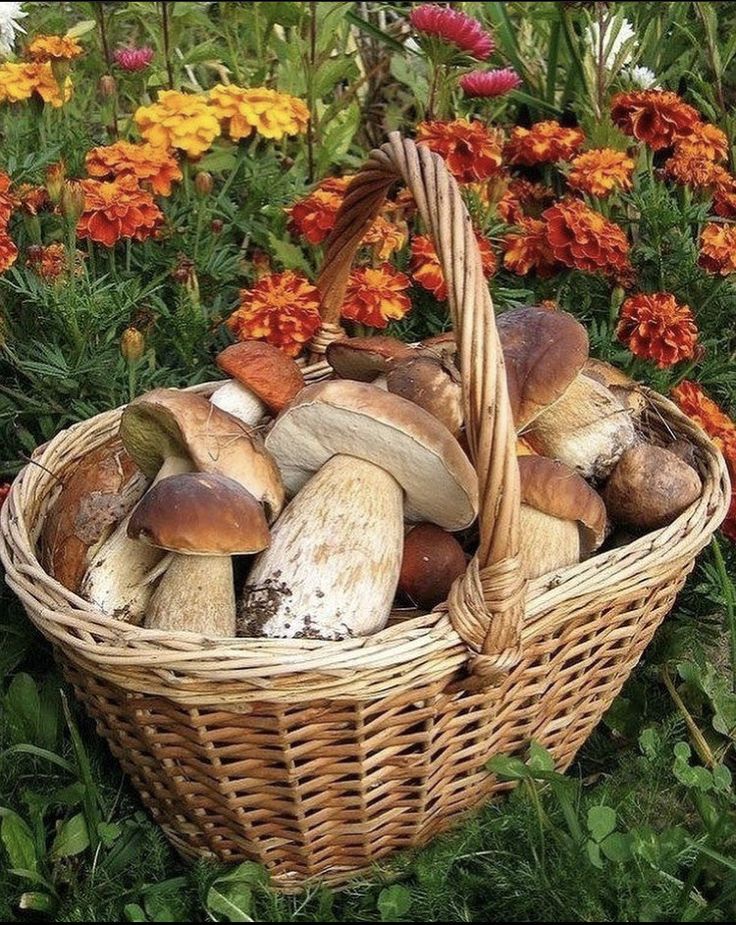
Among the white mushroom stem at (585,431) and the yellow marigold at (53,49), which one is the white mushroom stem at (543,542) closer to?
the white mushroom stem at (585,431)

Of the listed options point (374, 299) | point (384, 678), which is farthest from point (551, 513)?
point (374, 299)

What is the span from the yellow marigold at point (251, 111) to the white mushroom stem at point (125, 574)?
3.18ft

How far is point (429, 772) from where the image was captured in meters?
1.56

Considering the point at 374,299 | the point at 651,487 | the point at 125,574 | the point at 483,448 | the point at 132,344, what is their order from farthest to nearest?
1. the point at 374,299
2. the point at 132,344
3. the point at 651,487
4. the point at 125,574
5. the point at 483,448

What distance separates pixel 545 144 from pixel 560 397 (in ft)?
3.28

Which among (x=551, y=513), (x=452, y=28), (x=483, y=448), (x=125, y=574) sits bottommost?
(x=125, y=574)

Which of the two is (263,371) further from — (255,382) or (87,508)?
(87,508)

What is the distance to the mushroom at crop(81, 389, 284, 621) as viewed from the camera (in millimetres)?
1594

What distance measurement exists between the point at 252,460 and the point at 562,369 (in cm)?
50

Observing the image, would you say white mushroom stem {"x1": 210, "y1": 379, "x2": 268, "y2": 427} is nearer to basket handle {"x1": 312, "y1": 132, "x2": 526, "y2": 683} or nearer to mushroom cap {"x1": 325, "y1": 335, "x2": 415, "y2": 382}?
mushroom cap {"x1": 325, "y1": 335, "x2": 415, "y2": 382}

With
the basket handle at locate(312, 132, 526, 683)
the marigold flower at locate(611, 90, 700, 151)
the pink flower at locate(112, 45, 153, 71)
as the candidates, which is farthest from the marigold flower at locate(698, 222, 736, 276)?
the pink flower at locate(112, 45, 153, 71)

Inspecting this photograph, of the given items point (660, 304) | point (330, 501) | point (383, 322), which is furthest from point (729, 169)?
point (330, 501)

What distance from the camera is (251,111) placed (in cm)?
231

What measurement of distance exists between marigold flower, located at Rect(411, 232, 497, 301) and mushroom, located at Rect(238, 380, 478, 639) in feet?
2.09
